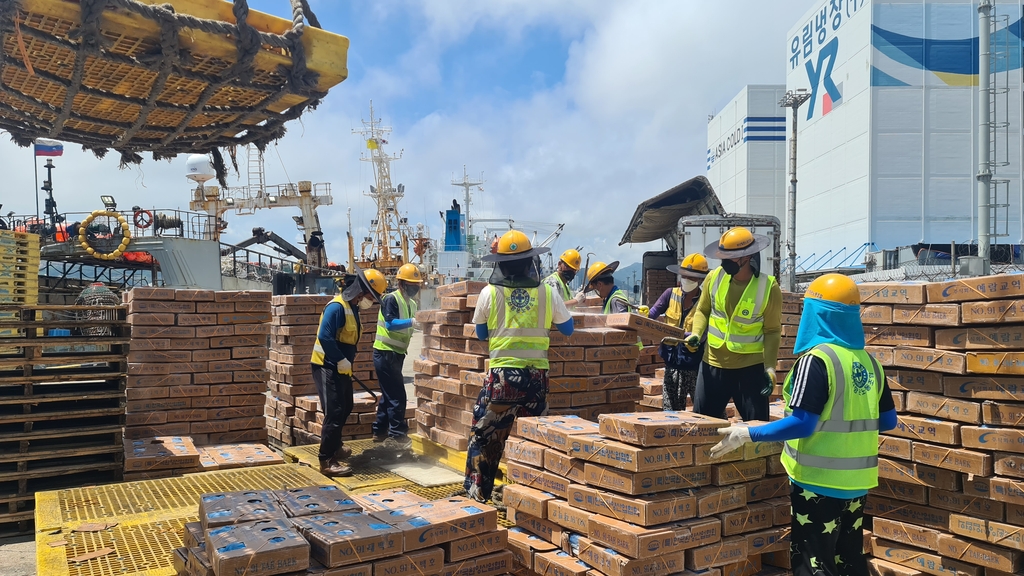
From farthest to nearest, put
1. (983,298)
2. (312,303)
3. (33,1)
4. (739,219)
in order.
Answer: (739,219) < (312,303) < (983,298) < (33,1)

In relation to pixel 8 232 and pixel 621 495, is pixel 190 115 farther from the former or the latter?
pixel 8 232

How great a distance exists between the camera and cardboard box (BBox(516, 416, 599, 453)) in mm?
4180

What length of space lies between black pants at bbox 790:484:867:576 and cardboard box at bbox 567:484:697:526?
552mm

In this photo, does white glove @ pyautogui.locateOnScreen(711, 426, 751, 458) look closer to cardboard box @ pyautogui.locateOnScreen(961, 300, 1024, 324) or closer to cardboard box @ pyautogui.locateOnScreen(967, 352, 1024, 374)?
cardboard box @ pyautogui.locateOnScreen(967, 352, 1024, 374)

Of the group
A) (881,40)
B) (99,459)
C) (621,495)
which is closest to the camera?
(621,495)

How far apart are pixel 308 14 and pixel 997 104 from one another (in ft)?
118

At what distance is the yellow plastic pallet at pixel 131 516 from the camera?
13.1ft

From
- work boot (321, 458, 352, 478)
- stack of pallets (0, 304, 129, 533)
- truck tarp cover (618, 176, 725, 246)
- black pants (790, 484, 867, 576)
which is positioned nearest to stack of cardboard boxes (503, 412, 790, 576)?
black pants (790, 484, 867, 576)

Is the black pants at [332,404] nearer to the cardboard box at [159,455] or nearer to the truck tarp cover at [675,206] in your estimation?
the cardboard box at [159,455]

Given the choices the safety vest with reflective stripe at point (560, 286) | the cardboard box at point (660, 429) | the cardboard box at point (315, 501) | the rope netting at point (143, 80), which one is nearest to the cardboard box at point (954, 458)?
the cardboard box at point (660, 429)

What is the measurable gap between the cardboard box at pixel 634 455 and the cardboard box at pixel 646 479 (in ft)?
0.13

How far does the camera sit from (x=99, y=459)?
6344mm

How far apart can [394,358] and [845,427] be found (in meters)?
5.51

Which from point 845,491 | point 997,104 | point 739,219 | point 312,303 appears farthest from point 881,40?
point 845,491
